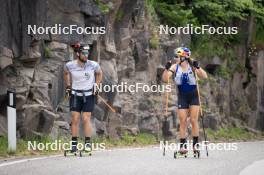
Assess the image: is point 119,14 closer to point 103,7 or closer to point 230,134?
point 103,7

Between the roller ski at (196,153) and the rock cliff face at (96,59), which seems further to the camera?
the rock cliff face at (96,59)

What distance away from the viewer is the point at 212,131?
27.1m

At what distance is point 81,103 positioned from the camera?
1421 centimetres

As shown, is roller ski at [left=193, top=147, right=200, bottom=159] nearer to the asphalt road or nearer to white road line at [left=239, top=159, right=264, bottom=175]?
the asphalt road

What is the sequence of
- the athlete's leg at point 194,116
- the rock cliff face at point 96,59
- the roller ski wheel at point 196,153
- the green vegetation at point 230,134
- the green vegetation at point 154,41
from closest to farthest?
the roller ski wheel at point 196,153 → the athlete's leg at point 194,116 → the rock cliff face at point 96,59 → the green vegetation at point 154,41 → the green vegetation at point 230,134

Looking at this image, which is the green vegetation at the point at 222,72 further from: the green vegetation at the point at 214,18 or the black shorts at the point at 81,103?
the black shorts at the point at 81,103

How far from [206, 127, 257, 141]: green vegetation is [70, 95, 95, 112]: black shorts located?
12.3 meters

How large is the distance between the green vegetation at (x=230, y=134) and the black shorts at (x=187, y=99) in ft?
39.3

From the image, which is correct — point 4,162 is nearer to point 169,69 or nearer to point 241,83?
point 169,69

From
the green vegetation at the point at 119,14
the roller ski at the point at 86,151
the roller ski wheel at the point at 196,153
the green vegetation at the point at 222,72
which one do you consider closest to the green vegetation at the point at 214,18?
the green vegetation at the point at 222,72

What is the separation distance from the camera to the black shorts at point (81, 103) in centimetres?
1409

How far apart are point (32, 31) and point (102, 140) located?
11.8ft

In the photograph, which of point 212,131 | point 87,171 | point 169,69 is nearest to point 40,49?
point 169,69

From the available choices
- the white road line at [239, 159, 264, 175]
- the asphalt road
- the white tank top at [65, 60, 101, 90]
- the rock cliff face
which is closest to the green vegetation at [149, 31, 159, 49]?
the rock cliff face
